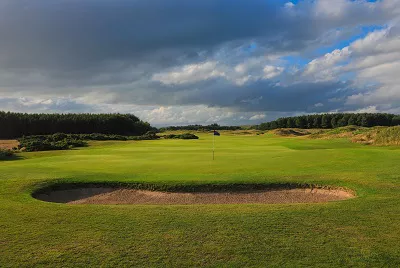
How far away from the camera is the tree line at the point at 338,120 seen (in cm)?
13212

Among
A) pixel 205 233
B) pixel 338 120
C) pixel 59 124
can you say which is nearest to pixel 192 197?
pixel 205 233

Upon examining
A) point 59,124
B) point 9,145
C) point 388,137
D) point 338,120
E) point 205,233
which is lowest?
point 9,145

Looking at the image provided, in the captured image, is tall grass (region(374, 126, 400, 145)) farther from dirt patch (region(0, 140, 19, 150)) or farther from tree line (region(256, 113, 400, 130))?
tree line (region(256, 113, 400, 130))

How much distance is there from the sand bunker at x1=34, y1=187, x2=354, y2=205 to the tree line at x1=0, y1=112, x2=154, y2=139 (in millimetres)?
98339

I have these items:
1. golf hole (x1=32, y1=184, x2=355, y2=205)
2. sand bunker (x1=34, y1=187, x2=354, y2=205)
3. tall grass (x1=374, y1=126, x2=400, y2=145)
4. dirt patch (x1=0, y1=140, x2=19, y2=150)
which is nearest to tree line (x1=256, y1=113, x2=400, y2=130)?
tall grass (x1=374, y1=126, x2=400, y2=145)

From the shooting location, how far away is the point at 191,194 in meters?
16.2

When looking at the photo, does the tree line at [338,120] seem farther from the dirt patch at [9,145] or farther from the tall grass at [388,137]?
the dirt patch at [9,145]

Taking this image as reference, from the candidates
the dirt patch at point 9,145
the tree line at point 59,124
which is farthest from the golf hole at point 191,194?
the tree line at point 59,124

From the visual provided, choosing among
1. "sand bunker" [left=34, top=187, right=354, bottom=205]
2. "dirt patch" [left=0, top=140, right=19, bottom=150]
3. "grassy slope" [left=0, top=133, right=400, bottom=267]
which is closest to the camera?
"grassy slope" [left=0, top=133, right=400, bottom=267]

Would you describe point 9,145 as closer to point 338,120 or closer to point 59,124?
point 59,124

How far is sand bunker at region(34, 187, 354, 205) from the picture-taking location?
15492 millimetres

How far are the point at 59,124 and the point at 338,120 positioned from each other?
111m

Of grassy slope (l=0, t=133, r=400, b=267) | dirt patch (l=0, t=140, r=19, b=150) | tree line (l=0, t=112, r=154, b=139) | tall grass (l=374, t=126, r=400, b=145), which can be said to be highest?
tree line (l=0, t=112, r=154, b=139)

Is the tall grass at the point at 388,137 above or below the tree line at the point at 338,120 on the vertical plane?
below
